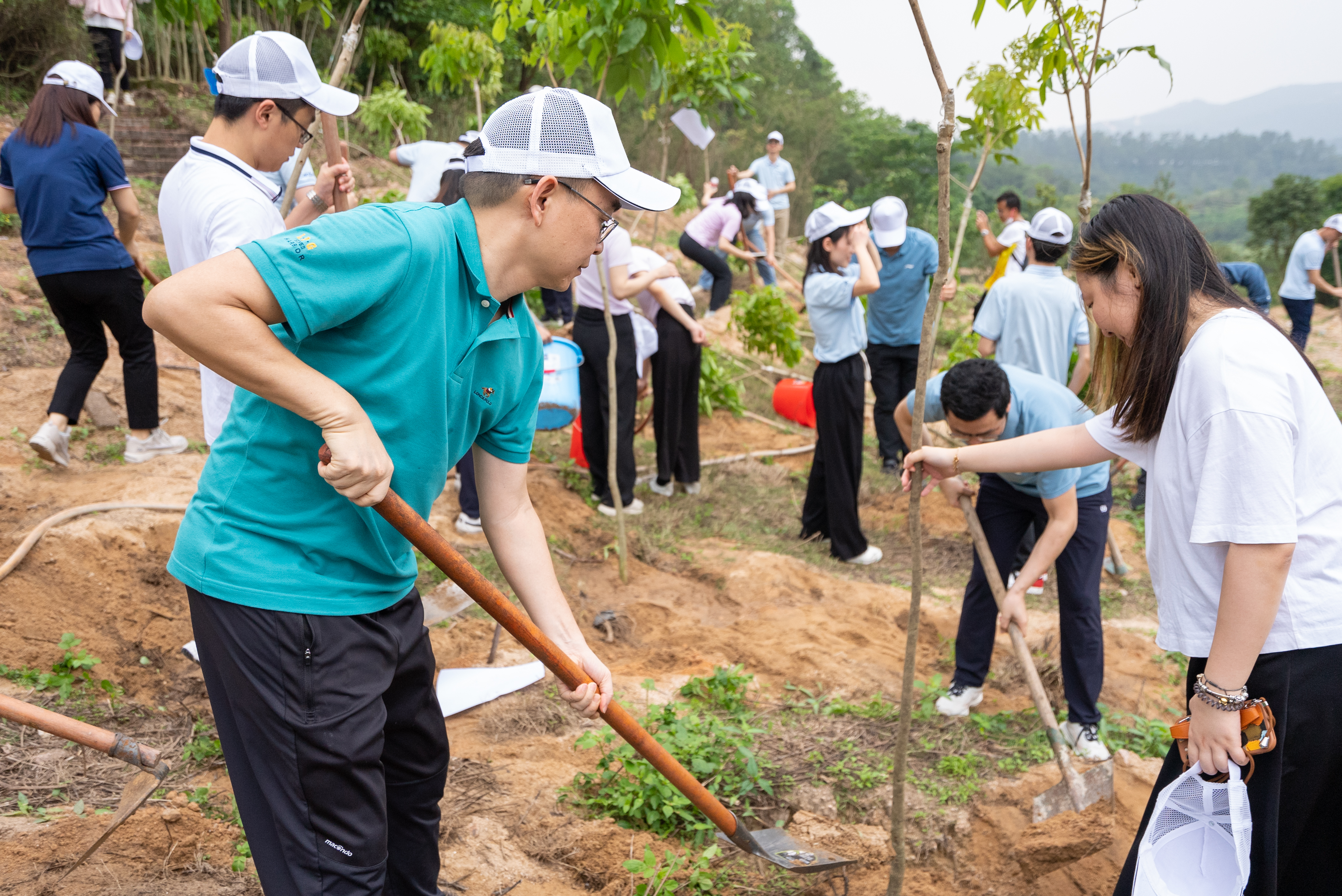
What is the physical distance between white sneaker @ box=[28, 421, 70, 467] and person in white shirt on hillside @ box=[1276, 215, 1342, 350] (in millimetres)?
10593

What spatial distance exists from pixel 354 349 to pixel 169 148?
10.3 metres

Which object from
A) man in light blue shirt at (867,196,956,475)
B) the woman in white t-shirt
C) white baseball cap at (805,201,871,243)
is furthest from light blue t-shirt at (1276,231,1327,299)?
the woman in white t-shirt

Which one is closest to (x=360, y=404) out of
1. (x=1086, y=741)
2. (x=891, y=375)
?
(x=1086, y=741)

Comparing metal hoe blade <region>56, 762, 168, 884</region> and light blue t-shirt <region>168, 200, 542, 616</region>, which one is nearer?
light blue t-shirt <region>168, 200, 542, 616</region>

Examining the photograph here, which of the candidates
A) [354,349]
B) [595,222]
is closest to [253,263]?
[354,349]

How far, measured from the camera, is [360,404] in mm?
1435

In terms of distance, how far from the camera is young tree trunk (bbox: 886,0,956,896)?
194 centimetres

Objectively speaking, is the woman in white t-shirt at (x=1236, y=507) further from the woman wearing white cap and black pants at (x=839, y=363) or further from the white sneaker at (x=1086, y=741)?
the woman wearing white cap and black pants at (x=839, y=363)

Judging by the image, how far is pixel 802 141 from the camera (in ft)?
78.0

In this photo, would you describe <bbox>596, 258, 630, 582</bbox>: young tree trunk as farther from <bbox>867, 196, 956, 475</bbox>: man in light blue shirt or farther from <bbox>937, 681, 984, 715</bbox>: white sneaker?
<bbox>867, 196, 956, 475</bbox>: man in light blue shirt

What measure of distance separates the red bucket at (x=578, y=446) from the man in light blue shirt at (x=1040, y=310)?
8.63ft

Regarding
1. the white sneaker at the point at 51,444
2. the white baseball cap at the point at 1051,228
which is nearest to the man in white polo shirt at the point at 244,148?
the white sneaker at the point at 51,444

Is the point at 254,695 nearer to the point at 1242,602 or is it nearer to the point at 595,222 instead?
the point at 595,222

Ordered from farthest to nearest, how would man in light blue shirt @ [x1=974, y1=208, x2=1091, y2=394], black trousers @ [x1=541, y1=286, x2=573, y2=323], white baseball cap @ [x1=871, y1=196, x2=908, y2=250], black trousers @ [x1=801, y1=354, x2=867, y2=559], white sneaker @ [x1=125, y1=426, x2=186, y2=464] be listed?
black trousers @ [x1=541, y1=286, x2=573, y2=323], white baseball cap @ [x1=871, y1=196, x2=908, y2=250], black trousers @ [x1=801, y1=354, x2=867, y2=559], man in light blue shirt @ [x1=974, y1=208, x2=1091, y2=394], white sneaker @ [x1=125, y1=426, x2=186, y2=464]
